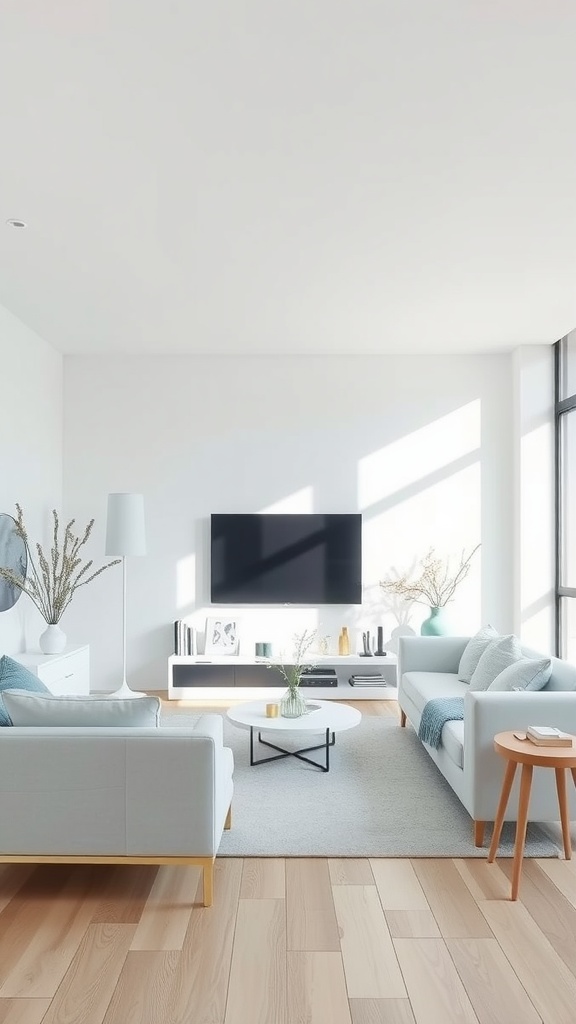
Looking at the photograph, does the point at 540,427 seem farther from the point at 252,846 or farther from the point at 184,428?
the point at 252,846

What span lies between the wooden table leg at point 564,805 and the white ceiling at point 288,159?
2.48 metres

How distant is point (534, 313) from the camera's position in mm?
5273

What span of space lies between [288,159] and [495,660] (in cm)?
269

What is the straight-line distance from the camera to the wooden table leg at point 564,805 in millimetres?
2887

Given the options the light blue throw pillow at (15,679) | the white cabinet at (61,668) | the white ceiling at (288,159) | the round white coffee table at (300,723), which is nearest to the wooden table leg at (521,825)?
the round white coffee table at (300,723)

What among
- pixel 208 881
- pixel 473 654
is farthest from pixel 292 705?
pixel 208 881

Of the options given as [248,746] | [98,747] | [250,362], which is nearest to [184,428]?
[250,362]

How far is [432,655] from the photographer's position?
16.9ft

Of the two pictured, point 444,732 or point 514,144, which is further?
point 444,732

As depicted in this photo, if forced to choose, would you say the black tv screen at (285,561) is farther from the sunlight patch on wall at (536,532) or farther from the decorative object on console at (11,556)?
the decorative object on console at (11,556)

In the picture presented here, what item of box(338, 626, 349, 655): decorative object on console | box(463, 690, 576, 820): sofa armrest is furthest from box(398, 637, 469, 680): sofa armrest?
box(463, 690, 576, 820): sofa armrest

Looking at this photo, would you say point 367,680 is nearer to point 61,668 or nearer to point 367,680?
point 367,680

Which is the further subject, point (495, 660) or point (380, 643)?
point (380, 643)

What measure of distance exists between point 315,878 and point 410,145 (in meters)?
2.90
